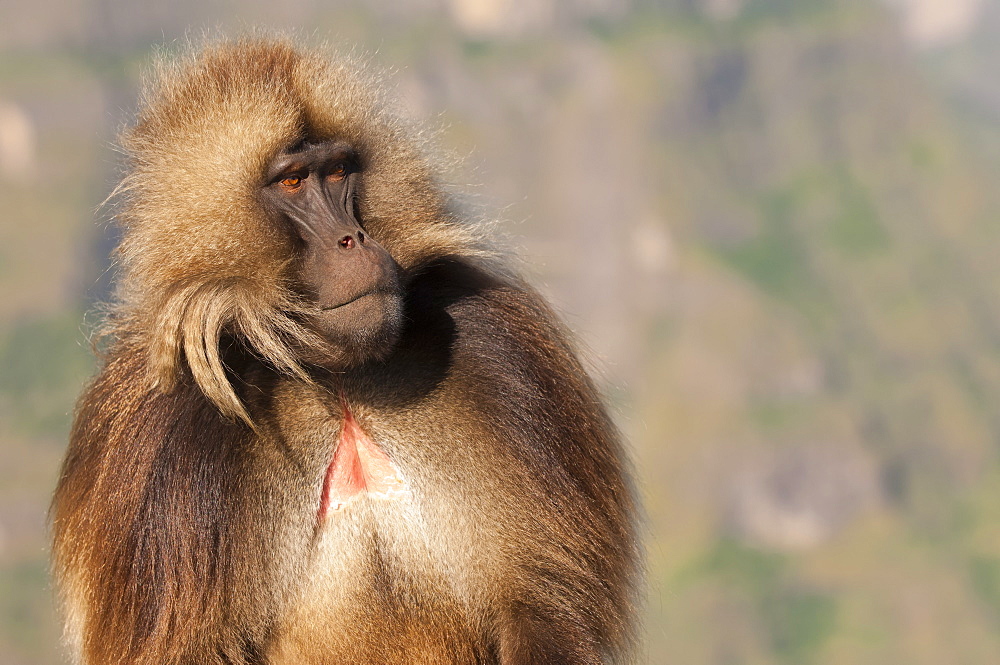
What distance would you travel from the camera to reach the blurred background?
392 ft

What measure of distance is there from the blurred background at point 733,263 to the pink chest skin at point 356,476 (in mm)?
94457

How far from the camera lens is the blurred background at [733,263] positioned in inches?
4710

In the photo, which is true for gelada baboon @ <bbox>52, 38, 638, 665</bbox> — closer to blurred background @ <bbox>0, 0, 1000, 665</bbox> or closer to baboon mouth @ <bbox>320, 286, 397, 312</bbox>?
baboon mouth @ <bbox>320, 286, 397, 312</bbox>

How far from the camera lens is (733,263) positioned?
498 ft

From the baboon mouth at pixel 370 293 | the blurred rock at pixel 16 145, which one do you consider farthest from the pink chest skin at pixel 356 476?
the blurred rock at pixel 16 145

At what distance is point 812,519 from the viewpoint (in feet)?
454

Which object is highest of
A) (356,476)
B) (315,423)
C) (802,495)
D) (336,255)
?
(336,255)

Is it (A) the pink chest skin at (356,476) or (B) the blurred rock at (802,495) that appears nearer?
Result: (A) the pink chest skin at (356,476)

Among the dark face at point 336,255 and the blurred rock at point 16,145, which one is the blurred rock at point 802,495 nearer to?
the blurred rock at point 16,145

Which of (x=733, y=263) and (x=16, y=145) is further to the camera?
(x=733, y=263)

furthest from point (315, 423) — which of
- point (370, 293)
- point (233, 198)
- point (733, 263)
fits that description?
point (733, 263)

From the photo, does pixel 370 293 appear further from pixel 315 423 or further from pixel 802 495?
pixel 802 495

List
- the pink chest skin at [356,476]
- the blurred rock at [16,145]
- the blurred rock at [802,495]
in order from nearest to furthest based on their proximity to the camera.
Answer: the pink chest skin at [356,476], the blurred rock at [16,145], the blurred rock at [802,495]

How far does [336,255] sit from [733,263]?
149 meters
